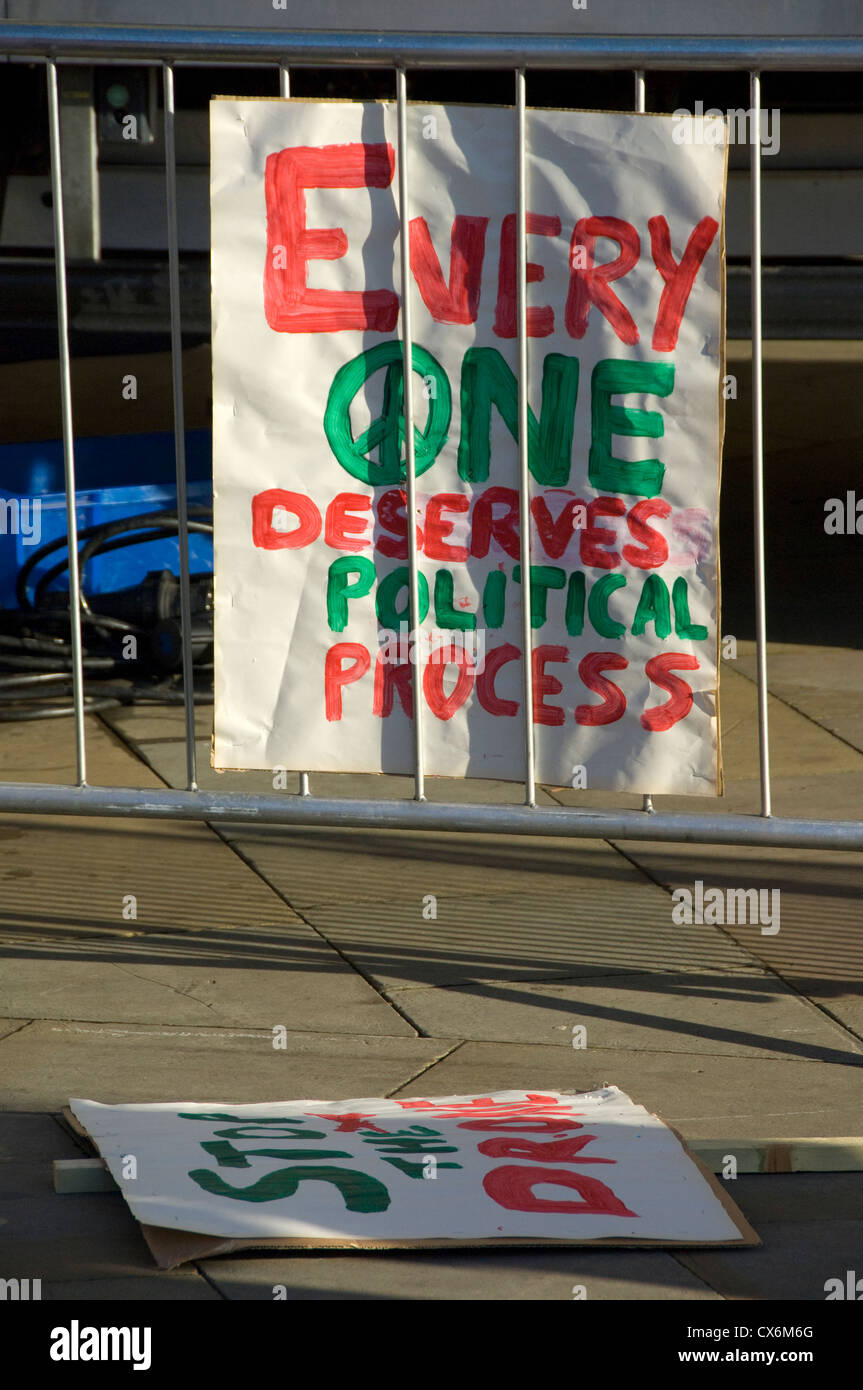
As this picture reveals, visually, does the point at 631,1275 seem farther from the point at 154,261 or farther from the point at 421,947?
the point at 154,261

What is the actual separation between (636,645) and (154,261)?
414 centimetres

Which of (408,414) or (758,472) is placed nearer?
(408,414)

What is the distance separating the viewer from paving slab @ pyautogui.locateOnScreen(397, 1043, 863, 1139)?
12.4 feet

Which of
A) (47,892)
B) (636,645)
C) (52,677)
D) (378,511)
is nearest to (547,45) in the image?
(378,511)

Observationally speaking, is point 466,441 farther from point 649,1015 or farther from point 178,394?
point 649,1015

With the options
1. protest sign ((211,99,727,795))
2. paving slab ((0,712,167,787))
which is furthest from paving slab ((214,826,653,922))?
protest sign ((211,99,727,795))

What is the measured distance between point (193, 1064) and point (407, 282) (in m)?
1.85

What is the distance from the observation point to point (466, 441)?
3.80 meters

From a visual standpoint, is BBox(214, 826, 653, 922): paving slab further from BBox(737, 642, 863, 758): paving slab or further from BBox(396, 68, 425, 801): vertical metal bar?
BBox(737, 642, 863, 758): paving slab

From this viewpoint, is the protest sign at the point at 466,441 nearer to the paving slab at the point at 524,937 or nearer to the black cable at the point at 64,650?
the paving slab at the point at 524,937

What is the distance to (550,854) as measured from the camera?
17.9 ft

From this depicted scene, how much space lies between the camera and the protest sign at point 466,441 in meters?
3.67

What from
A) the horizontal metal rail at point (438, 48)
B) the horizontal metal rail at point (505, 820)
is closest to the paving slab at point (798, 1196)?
the horizontal metal rail at point (505, 820)

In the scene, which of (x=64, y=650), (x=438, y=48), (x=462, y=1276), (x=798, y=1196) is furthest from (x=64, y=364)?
(x=64, y=650)
